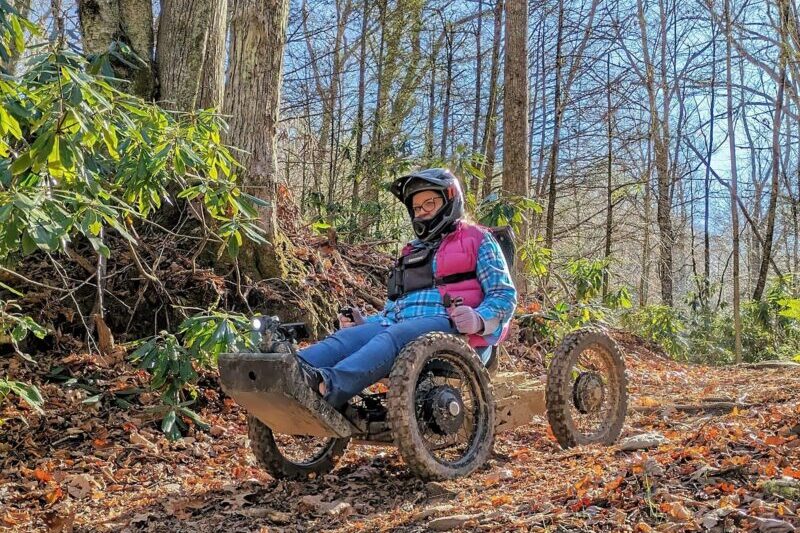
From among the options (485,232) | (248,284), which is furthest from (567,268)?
(485,232)

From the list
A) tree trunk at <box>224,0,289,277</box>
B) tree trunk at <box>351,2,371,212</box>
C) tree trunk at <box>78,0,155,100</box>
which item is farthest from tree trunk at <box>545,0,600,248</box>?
tree trunk at <box>78,0,155,100</box>

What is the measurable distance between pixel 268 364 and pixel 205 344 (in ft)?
4.58

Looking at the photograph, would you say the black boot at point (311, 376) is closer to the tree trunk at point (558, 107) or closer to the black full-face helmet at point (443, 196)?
the black full-face helmet at point (443, 196)

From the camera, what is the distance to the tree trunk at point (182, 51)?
245 inches

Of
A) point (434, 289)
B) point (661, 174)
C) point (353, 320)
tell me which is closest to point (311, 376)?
point (353, 320)

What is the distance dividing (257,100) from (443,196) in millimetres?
2703

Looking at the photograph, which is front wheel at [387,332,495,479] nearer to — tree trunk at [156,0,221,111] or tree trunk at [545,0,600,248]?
tree trunk at [156,0,221,111]

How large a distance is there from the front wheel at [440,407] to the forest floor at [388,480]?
0.13 m

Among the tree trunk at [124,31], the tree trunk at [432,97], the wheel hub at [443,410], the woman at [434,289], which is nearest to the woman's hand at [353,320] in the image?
the woman at [434,289]

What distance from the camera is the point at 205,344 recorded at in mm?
4176

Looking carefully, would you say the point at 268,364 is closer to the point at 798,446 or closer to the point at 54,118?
the point at 54,118

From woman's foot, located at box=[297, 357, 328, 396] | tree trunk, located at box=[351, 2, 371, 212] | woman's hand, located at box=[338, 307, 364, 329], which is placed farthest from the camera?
tree trunk, located at box=[351, 2, 371, 212]

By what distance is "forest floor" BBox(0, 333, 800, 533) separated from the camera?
7.59 ft

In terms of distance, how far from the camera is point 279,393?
2908mm
